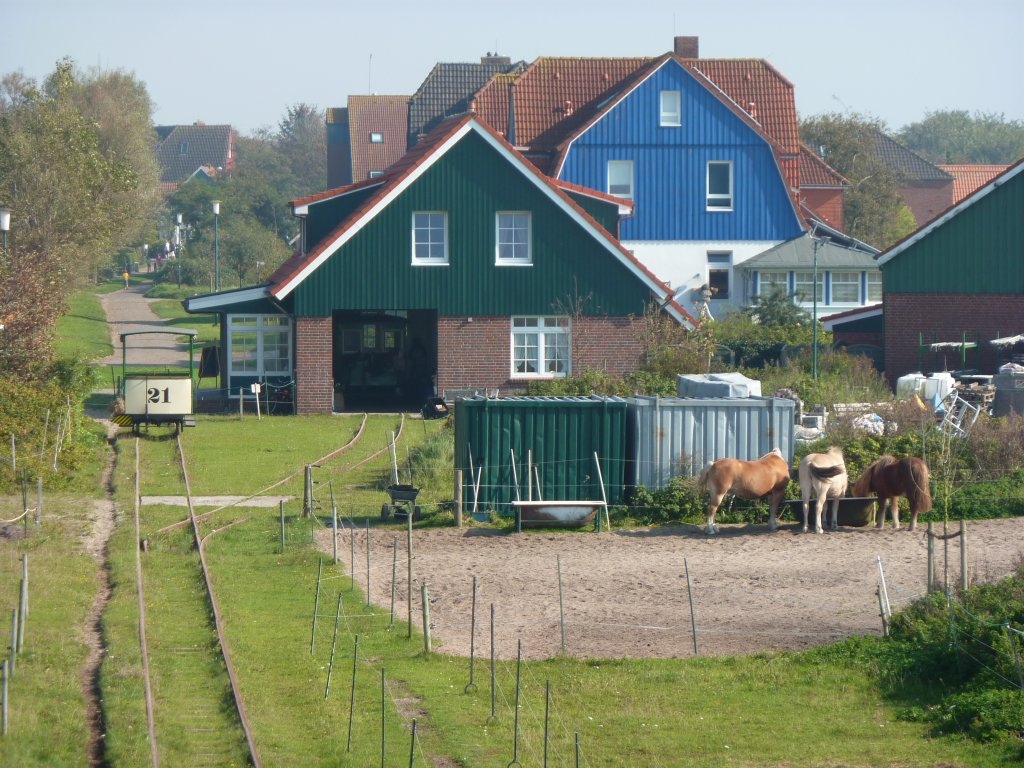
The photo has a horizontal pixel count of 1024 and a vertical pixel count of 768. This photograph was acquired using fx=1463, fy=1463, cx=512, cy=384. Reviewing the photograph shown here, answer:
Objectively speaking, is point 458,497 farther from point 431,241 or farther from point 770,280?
point 770,280

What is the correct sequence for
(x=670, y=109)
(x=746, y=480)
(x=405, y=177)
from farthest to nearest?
(x=670, y=109) → (x=405, y=177) → (x=746, y=480)

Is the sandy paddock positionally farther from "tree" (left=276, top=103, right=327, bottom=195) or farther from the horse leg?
"tree" (left=276, top=103, right=327, bottom=195)

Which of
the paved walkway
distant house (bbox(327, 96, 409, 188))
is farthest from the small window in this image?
distant house (bbox(327, 96, 409, 188))

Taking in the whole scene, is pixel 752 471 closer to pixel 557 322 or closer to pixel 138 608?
pixel 138 608

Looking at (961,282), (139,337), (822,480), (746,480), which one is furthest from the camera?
(139,337)

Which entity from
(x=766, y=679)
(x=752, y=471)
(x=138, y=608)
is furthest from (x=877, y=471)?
(x=138, y=608)

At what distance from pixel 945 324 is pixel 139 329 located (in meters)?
33.8

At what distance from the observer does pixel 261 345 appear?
4006 centimetres

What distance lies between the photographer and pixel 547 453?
24422 mm

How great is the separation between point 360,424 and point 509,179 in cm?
770

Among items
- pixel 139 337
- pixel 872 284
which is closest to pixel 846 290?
pixel 872 284

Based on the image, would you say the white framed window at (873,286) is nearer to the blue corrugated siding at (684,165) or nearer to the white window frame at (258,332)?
the blue corrugated siding at (684,165)

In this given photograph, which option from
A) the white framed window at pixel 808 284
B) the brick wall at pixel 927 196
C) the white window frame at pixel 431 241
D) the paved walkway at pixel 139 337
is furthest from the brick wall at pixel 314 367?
the brick wall at pixel 927 196

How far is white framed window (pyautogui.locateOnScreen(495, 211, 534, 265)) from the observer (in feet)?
128
